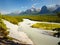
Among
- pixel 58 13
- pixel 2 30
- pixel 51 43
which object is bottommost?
pixel 51 43

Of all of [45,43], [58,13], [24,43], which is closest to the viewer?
[58,13]

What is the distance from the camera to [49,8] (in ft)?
470

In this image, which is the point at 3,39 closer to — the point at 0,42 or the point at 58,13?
the point at 0,42

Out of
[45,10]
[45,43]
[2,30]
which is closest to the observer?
[45,43]

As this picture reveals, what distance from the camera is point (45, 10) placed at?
14225 cm

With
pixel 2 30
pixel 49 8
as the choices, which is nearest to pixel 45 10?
pixel 49 8

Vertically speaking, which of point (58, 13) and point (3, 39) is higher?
point (58, 13)

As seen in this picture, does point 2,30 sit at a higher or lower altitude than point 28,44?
higher

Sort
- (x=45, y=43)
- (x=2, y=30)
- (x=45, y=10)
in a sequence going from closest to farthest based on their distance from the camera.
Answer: (x=45, y=43), (x=2, y=30), (x=45, y=10)

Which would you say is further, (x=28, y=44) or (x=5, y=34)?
(x=5, y=34)

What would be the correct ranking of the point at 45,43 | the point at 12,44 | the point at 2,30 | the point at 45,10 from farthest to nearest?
the point at 45,10 < the point at 2,30 < the point at 45,43 < the point at 12,44

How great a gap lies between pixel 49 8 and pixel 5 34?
133 meters

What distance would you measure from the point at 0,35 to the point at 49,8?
13367cm

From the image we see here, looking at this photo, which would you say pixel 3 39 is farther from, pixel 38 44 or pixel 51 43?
pixel 51 43
